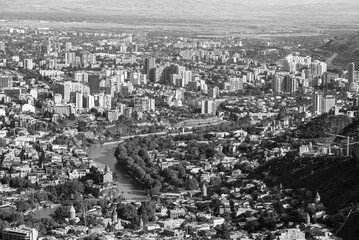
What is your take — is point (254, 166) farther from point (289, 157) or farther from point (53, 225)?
point (53, 225)

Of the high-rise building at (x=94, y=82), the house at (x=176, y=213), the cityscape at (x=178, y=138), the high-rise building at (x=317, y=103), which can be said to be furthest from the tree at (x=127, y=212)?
the high-rise building at (x=94, y=82)

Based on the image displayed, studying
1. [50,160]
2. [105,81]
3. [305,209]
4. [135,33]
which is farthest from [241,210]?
[135,33]

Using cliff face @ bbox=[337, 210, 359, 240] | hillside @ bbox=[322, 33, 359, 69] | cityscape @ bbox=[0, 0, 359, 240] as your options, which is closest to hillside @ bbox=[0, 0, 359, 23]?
cityscape @ bbox=[0, 0, 359, 240]

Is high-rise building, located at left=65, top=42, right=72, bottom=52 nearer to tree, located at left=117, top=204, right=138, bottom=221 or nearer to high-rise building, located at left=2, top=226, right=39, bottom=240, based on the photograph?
tree, located at left=117, top=204, right=138, bottom=221

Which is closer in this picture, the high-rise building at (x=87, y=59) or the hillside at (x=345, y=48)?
the high-rise building at (x=87, y=59)

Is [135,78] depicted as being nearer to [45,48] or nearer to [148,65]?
[148,65]

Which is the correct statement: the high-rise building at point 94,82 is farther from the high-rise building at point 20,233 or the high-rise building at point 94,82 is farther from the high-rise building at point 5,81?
the high-rise building at point 20,233
